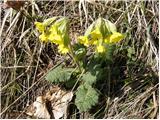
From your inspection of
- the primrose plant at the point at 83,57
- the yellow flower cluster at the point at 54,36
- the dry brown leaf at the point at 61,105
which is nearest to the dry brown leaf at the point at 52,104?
the dry brown leaf at the point at 61,105

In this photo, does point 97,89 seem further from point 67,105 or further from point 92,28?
point 92,28

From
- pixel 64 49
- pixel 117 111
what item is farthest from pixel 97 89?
pixel 64 49

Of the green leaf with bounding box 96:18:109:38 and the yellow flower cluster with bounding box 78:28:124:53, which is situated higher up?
the green leaf with bounding box 96:18:109:38

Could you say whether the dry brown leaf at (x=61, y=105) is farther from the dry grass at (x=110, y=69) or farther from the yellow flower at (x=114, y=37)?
the yellow flower at (x=114, y=37)

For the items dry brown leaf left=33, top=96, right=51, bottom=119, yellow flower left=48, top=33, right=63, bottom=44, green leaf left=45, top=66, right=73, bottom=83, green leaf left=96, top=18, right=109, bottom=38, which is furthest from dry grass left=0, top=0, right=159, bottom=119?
yellow flower left=48, top=33, right=63, bottom=44

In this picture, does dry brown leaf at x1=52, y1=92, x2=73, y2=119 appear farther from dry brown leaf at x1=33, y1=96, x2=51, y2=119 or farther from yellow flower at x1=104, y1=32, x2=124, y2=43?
yellow flower at x1=104, y1=32, x2=124, y2=43

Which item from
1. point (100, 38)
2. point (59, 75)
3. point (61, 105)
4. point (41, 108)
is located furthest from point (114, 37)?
point (41, 108)
